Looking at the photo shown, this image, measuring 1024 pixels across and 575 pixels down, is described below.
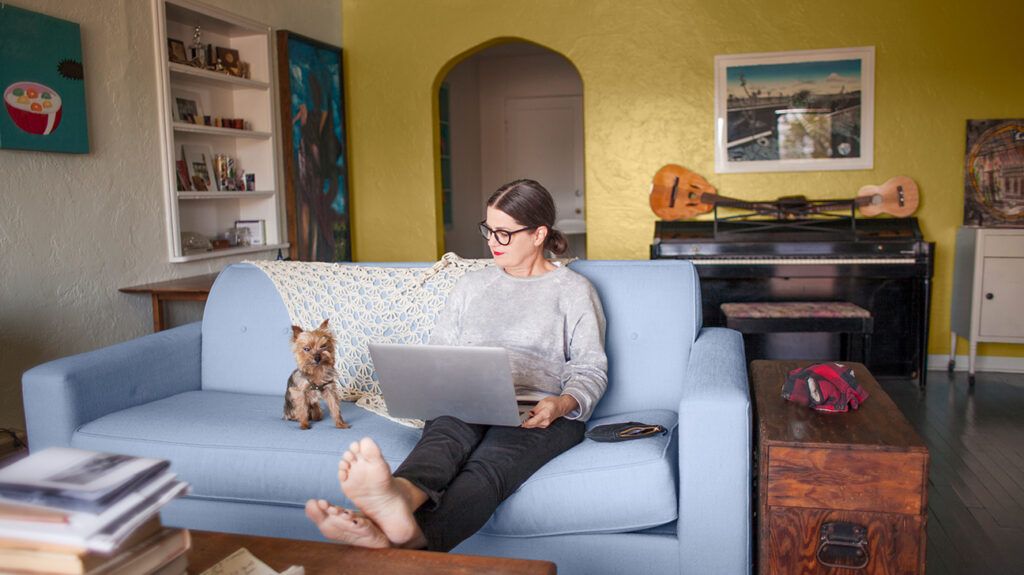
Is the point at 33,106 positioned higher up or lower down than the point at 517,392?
higher up

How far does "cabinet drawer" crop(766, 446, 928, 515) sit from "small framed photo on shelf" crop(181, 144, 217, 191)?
3426 millimetres

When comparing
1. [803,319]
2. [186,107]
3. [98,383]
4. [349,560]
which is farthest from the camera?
[186,107]

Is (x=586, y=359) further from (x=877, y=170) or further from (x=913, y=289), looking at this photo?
(x=877, y=170)

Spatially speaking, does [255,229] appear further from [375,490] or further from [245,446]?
[375,490]

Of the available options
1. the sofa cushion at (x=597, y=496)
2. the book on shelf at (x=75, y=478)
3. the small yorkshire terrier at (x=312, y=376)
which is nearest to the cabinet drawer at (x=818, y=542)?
the sofa cushion at (x=597, y=496)

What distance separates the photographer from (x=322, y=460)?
205 centimetres

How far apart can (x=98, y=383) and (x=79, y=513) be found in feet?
5.07

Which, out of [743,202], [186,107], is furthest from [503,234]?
[743,202]

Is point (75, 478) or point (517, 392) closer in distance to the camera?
point (75, 478)

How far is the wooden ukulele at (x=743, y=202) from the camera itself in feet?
15.8

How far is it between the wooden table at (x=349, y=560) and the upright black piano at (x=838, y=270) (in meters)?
Result: 3.45

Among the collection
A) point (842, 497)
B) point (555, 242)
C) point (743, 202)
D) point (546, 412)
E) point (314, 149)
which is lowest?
point (842, 497)

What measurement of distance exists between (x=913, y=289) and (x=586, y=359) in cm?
312

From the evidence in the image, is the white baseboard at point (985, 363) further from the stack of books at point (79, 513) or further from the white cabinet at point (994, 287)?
the stack of books at point (79, 513)
